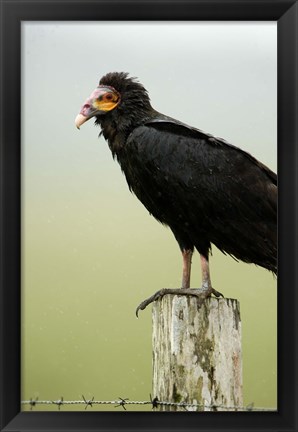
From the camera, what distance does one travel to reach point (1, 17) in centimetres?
346

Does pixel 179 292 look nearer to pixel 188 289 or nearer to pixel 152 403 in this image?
pixel 188 289

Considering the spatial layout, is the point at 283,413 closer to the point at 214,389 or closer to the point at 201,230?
the point at 214,389

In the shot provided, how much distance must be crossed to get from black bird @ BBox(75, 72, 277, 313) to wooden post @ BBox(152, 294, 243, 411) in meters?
0.68

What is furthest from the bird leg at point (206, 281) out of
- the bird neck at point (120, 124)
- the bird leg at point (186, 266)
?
the bird neck at point (120, 124)

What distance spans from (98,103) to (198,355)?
5.97 feet

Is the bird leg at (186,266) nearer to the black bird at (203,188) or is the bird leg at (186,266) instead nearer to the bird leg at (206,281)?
the black bird at (203,188)

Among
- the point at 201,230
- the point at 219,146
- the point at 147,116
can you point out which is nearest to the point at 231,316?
the point at 201,230

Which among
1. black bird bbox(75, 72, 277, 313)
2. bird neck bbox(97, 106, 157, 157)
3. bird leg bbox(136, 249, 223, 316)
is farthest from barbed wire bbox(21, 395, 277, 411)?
bird neck bbox(97, 106, 157, 157)

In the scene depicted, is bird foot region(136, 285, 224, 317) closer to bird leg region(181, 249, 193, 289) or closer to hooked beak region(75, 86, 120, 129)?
bird leg region(181, 249, 193, 289)

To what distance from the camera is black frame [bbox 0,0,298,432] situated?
3352mm

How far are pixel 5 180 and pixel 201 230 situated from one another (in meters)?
1.24

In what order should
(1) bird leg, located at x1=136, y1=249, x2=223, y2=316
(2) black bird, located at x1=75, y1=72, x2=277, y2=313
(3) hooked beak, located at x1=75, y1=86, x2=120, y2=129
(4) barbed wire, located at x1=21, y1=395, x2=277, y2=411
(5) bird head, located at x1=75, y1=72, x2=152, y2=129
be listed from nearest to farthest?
1. (4) barbed wire, located at x1=21, y1=395, x2=277, y2=411
2. (1) bird leg, located at x1=136, y1=249, x2=223, y2=316
3. (2) black bird, located at x1=75, y1=72, x2=277, y2=313
4. (3) hooked beak, located at x1=75, y1=86, x2=120, y2=129
5. (5) bird head, located at x1=75, y1=72, x2=152, y2=129

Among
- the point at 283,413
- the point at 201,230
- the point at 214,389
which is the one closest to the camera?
the point at 214,389

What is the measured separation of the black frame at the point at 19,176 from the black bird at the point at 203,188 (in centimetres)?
44
